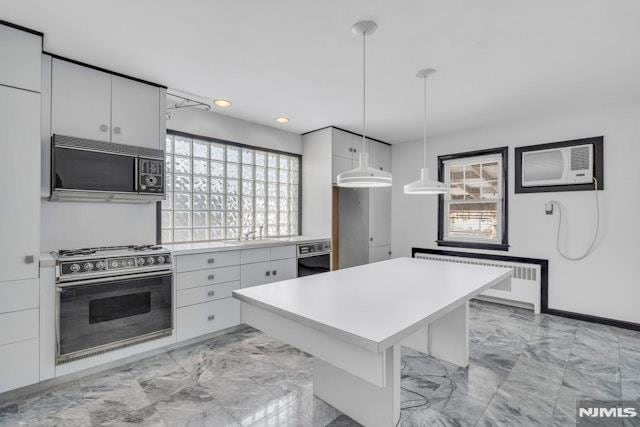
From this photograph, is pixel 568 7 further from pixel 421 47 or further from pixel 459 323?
pixel 459 323

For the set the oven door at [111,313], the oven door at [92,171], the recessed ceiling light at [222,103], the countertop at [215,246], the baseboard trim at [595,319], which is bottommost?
the baseboard trim at [595,319]

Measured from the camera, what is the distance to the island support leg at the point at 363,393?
5.54 feet

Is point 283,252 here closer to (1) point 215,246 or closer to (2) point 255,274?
(2) point 255,274

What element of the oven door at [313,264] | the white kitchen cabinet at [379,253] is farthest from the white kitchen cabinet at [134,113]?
the white kitchen cabinet at [379,253]

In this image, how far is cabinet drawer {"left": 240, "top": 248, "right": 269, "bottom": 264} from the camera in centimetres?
333

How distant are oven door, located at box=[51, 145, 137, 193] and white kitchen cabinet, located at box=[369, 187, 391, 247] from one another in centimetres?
326

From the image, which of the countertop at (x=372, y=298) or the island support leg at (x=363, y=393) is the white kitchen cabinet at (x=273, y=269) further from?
the island support leg at (x=363, y=393)

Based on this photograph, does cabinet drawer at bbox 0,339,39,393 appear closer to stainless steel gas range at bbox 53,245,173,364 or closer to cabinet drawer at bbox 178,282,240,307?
stainless steel gas range at bbox 53,245,173,364

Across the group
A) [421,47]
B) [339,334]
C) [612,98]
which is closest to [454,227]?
[612,98]

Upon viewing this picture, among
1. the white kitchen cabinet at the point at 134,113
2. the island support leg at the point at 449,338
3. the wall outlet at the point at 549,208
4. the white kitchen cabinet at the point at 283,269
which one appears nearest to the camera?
the island support leg at the point at 449,338

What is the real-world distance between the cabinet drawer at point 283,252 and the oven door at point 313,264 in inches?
6.0

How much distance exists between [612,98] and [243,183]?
13.8ft

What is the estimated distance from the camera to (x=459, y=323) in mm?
2533

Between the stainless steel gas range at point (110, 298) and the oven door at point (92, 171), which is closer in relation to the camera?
the stainless steel gas range at point (110, 298)
